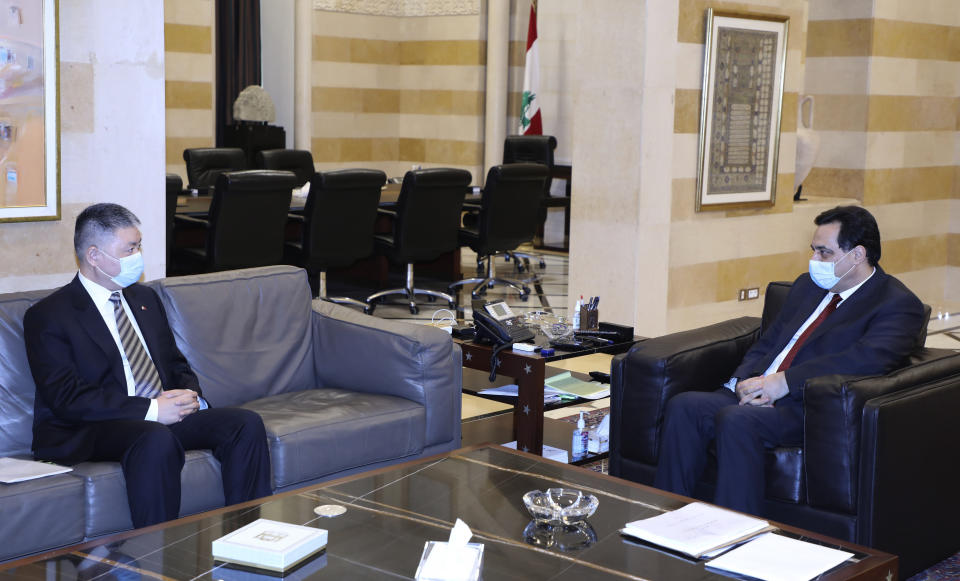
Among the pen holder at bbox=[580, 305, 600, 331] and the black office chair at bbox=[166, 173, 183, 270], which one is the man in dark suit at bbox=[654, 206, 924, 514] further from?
the black office chair at bbox=[166, 173, 183, 270]

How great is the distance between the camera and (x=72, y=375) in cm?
362

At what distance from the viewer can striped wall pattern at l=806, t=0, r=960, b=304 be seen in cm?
923

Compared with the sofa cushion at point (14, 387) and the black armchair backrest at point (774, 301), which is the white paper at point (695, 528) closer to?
the black armchair backrest at point (774, 301)

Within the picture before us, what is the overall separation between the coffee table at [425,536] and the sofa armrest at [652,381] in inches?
34.0

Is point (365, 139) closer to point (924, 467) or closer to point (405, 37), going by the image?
point (405, 37)

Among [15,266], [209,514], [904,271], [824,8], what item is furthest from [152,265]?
[904,271]

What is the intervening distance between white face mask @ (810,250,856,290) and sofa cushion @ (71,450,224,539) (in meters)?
2.35

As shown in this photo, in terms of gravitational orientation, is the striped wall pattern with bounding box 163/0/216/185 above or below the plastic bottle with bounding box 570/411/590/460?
above

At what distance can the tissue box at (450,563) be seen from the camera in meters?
2.63

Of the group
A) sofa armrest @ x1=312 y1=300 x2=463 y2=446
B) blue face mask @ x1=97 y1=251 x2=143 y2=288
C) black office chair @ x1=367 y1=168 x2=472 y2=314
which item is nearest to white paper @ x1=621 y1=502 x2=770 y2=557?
sofa armrest @ x1=312 y1=300 x2=463 y2=446

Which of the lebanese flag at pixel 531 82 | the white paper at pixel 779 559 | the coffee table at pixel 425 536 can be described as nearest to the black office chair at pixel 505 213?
the lebanese flag at pixel 531 82

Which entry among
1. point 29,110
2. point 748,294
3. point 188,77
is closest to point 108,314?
point 29,110

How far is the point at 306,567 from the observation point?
2719mm

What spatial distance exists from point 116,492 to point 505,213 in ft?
19.4
